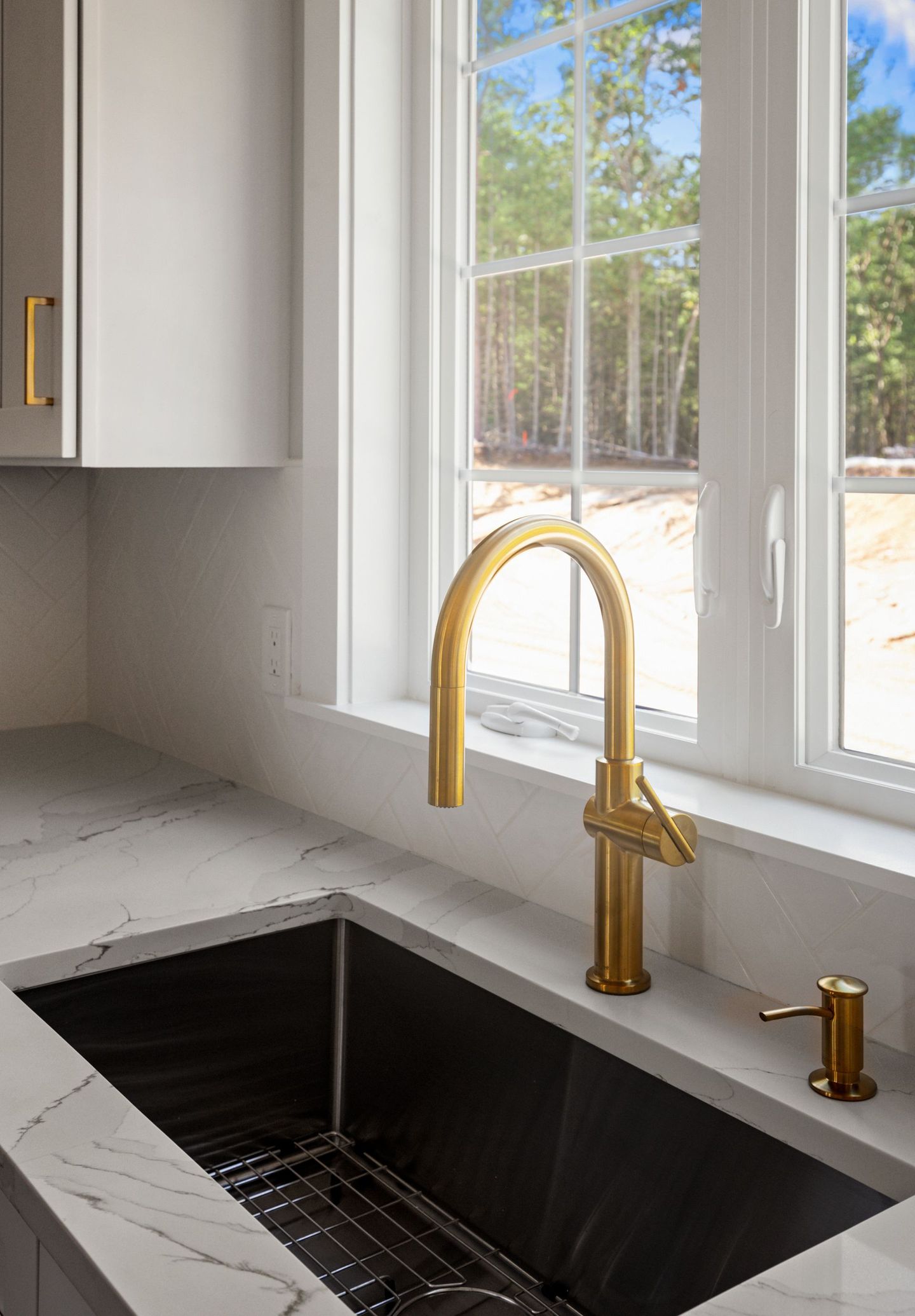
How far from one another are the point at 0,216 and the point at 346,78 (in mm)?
507

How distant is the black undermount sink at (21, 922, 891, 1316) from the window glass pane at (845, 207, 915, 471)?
62 cm

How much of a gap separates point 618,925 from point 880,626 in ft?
1.26

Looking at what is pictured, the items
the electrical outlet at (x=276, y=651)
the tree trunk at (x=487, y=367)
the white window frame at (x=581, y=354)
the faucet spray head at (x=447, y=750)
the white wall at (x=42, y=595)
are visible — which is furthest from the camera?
the white wall at (x=42, y=595)

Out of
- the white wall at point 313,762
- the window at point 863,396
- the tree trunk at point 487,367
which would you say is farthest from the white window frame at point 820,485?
the tree trunk at point 487,367

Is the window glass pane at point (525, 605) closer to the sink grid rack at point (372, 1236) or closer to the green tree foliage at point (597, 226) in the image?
the green tree foliage at point (597, 226)

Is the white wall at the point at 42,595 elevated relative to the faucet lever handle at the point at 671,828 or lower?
elevated

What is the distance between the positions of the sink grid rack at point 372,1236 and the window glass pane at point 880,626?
1.95 feet

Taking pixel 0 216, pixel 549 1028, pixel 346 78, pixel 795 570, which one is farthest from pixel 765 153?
pixel 0 216

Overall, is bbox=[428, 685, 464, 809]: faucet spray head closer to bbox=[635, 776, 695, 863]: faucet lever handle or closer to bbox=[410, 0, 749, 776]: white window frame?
bbox=[635, 776, 695, 863]: faucet lever handle

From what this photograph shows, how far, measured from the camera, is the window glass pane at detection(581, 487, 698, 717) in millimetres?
1366

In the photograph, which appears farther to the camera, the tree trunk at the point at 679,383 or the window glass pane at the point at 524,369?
the window glass pane at the point at 524,369

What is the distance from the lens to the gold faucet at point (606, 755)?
991 mm

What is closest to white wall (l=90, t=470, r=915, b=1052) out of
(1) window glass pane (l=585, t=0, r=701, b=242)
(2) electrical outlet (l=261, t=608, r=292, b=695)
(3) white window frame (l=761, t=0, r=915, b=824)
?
(2) electrical outlet (l=261, t=608, r=292, b=695)

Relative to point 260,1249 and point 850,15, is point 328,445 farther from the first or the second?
point 260,1249
